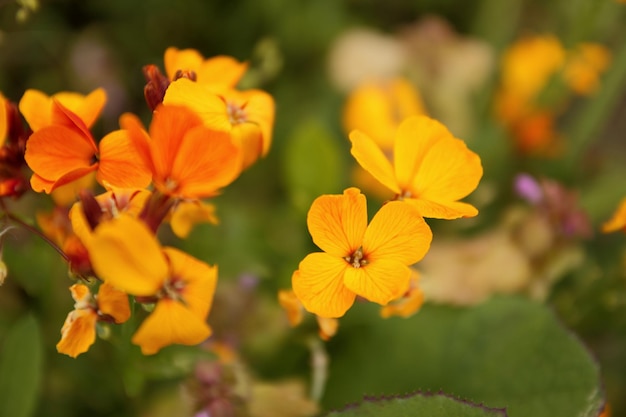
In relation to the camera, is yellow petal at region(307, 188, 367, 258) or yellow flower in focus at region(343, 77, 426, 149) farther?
yellow flower in focus at region(343, 77, 426, 149)

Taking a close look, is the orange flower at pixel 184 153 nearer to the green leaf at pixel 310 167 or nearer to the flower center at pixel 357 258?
the flower center at pixel 357 258

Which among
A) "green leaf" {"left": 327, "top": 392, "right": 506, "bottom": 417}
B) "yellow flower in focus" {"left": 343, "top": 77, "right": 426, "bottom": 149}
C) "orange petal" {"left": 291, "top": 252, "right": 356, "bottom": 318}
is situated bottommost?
"yellow flower in focus" {"left": 343, "top": 77, "right": 426, "bottom": 149}

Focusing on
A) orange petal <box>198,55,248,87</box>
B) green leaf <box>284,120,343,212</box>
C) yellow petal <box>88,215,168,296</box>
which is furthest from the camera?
green leaf <box>284,120,343,212</box>

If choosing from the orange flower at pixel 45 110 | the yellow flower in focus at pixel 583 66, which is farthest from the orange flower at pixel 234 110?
the yellow flower in focus at pixel 583 66

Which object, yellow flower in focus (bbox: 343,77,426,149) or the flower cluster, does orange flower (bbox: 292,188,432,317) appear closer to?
the flower cluster

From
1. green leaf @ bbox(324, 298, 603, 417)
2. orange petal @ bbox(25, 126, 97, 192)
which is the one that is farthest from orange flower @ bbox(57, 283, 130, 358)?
green leaf @ bbox(324, 298, 603, 417)

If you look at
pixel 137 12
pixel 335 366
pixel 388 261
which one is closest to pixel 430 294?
pixel 335 366

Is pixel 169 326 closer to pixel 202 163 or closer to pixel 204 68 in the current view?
pixel 202 163

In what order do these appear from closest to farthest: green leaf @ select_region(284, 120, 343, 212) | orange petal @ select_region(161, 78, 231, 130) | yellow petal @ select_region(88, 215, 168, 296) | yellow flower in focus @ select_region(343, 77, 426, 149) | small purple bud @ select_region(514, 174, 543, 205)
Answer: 1. yellow petal @ select_region(88, 215, 168, 296)
2. orange petal @ select_region(161, 78, 231, 130)
3. small purple bud @ select_region(514, 174, 543, 205)
4. green leaf @ select_region(284, 120, 343, 212)
5. yellow flower in focus @ select_region(343, 77, 426, 149)
